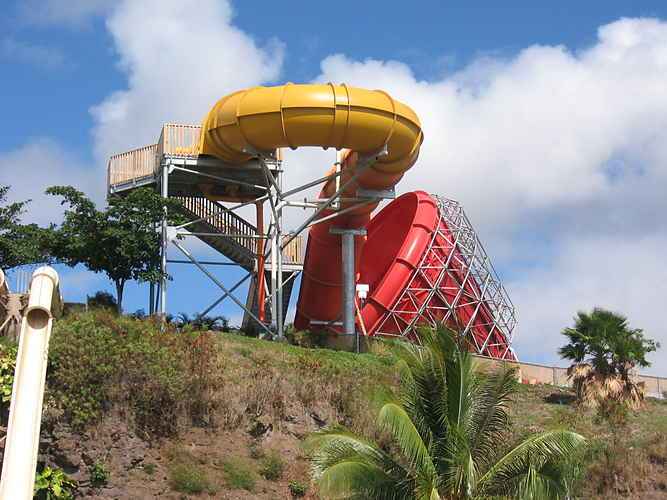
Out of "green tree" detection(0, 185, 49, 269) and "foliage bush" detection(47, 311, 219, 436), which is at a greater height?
"green tree" detection(0, 185, 49, 269)

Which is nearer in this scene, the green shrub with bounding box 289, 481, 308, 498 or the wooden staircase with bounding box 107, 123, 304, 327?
the green shrub with bounding box 289, 481, 308, 498

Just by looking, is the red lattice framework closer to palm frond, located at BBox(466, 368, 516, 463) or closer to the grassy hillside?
the grassy hillside

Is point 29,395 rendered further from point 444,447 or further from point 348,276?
point 348,276

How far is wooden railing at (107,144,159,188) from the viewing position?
37000mm

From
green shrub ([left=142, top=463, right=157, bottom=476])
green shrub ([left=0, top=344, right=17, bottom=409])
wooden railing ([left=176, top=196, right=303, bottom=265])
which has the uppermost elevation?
wooden railing ([left=176, top=196, right=303, bottom=265])

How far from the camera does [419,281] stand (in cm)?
3909

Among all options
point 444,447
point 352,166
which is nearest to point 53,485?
point 444,447

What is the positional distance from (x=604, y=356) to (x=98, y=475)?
14450 mm

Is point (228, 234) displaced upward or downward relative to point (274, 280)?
upward

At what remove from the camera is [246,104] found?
102 ft

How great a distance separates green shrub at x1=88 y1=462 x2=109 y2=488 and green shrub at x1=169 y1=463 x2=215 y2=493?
4.85ft

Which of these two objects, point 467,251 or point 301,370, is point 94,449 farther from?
point 467,251

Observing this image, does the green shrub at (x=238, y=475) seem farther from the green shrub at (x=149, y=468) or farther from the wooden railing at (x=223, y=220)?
the wooden railing at (x=223, y=220)

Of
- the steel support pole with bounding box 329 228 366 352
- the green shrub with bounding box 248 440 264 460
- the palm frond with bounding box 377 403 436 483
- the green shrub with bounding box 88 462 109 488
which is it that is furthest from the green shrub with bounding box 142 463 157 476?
the steel support pole with bounding box 329 228 366 352
